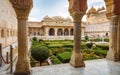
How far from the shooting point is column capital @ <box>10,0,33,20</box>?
13.4 ft

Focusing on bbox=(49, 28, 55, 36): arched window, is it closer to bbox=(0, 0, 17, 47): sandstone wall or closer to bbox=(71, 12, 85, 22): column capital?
bbox=(0, 0, 17, 47): sandstone wall

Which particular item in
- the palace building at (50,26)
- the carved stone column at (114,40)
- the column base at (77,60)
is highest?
the palace building at (50,26)

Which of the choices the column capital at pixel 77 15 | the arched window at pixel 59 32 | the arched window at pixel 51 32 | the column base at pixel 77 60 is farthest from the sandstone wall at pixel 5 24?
the arched window at pixel 59 32

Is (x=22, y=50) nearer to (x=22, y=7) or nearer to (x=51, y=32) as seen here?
(x=22, y=7)

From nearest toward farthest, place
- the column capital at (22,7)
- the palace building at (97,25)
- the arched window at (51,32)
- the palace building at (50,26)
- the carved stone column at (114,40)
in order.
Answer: the column capital at (22,7), the carved stone column at (114,40), the palace building at (50,26), the palace building at (97,25), the arched window at (51,32)

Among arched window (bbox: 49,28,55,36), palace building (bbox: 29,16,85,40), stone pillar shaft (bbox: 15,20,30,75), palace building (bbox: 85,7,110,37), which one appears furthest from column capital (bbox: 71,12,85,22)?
arched window (bbox: 49,28,55,36)

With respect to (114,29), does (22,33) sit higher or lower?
lower

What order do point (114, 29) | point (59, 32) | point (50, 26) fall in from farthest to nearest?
point (59, 32)
point (50, 26)
point (114, 29)

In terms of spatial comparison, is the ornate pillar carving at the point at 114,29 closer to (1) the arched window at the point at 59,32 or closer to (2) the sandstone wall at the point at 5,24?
(2) the sandstone wall at the point at 5,24

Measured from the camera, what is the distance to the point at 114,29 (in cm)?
594

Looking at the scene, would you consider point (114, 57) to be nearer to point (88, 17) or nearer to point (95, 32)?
point (95, 32)

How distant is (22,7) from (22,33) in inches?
30.3

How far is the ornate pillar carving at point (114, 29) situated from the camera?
5.69 m

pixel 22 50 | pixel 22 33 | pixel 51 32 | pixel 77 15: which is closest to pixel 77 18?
pixel 77 15
